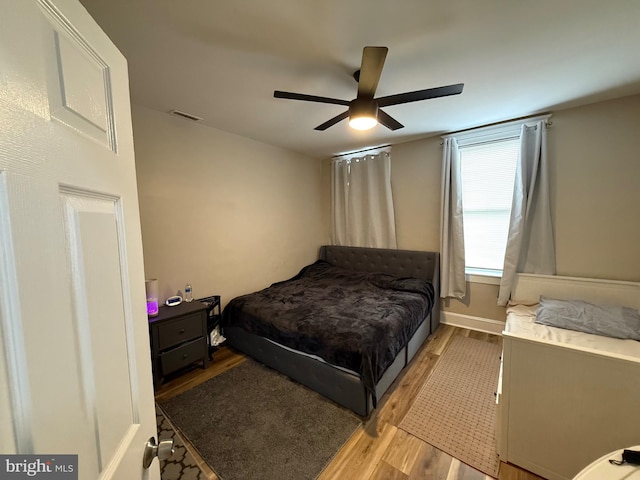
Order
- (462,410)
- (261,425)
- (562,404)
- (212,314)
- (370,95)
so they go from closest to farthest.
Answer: (562,404), (370,95), (261,425), (462,410), (212,314)

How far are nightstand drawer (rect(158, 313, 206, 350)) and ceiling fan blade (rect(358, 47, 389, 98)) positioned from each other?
2.35m

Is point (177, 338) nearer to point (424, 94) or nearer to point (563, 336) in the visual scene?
point (424, 94)

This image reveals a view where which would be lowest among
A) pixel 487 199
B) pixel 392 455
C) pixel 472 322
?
pixel 392 455

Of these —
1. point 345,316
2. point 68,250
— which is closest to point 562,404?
point 345,316

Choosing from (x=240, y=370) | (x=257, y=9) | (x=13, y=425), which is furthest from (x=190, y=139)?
(x=13, y=425)

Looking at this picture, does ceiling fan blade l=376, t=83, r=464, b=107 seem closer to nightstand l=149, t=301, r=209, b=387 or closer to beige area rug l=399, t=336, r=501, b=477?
beige area rug l=399, t=336, r=501, b=477

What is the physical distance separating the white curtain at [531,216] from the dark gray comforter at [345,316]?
0.99 metres

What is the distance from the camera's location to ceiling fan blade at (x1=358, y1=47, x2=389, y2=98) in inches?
50.8

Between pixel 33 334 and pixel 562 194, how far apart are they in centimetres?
378

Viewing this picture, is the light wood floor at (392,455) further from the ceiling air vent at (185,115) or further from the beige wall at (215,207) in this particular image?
the ceiling air vent at (185,115)

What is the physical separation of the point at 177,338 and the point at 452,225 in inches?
128

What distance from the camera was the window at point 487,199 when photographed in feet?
9.70

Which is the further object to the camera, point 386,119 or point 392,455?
point 386,119

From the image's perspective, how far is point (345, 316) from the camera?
2.37 m
